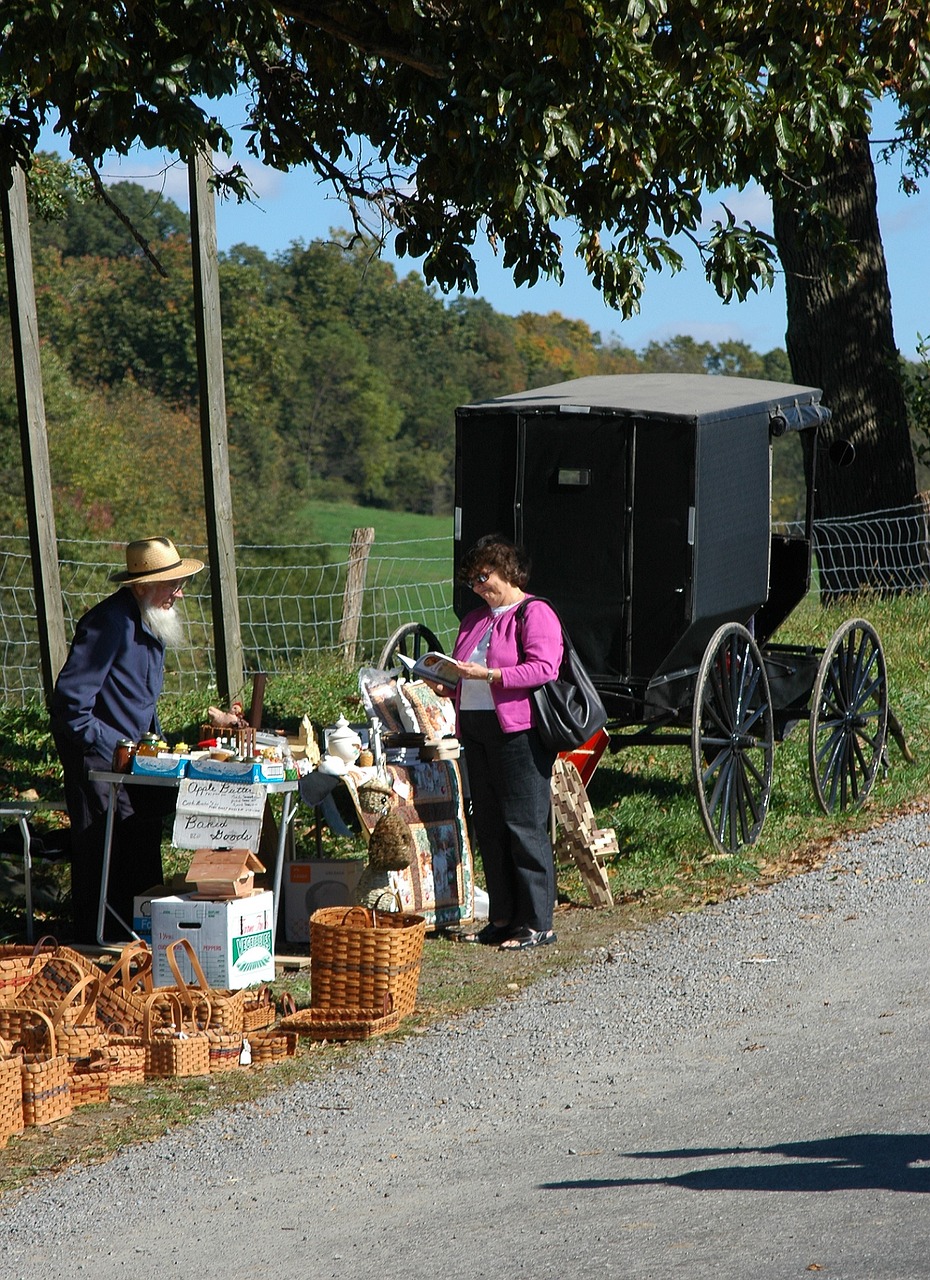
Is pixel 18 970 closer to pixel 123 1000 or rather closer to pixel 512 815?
pixel 123 1000

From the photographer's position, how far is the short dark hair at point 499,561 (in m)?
7.35

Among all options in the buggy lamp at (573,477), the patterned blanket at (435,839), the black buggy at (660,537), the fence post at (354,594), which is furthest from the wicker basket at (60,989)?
the fence post at (354,594)

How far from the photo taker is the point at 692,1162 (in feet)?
15.1

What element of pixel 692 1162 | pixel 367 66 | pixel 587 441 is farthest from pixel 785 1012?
pixel 367 66

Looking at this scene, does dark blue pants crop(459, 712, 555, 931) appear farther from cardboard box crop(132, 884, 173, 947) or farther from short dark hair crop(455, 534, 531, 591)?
cardboard box crop(132, 884, 173, 947)

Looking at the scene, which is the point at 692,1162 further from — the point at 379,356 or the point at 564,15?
the point at 379,356

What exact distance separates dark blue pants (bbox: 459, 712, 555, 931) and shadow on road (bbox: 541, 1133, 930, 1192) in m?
2.69

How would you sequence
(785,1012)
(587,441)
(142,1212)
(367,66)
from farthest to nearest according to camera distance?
1. (367,66)
2. (587,441)
3. (785,1012)
4. (142,1212)

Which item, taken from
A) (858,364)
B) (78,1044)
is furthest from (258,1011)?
(858,364)

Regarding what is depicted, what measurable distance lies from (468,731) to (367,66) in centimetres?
433

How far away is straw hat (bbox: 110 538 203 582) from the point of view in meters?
7.13

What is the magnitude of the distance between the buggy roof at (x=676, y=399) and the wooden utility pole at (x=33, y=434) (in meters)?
3.91

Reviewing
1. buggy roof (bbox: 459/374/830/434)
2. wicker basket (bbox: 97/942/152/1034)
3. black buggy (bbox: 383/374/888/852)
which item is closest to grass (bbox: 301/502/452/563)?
buggy roof (bbox: 459/374/830/434)

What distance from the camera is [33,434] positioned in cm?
1148
